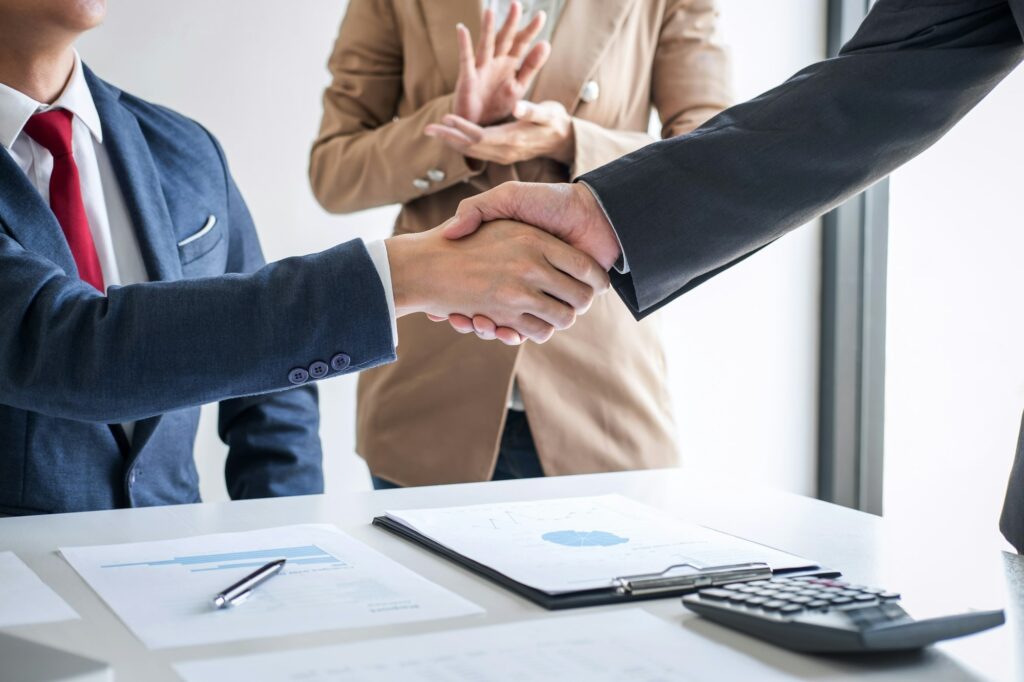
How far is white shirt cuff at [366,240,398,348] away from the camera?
1079 mm

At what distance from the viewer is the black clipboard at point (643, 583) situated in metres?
0.78

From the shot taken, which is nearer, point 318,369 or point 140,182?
point 318,369

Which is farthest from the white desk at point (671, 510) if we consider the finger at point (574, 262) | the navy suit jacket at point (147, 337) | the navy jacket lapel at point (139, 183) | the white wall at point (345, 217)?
the white wall at point (345, 217)

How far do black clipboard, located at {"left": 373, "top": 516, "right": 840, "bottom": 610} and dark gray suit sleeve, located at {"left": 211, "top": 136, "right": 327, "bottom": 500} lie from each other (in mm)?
708

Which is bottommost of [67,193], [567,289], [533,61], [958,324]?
[958,324]

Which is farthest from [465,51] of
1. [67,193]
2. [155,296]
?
[155,296]

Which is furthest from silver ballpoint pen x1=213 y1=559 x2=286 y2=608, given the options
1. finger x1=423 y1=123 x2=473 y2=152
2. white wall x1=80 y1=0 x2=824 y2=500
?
white wall x1=80 y1=0 x2=824 y2=500

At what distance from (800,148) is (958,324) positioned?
1.74m

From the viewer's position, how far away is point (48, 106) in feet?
4.55

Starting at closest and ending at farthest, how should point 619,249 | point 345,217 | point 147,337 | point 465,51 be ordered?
point 147,337 < point 619,249 < point 465,51 < point 345,217

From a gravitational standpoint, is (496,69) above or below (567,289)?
above

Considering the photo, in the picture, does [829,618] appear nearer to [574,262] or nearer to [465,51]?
[574,262]

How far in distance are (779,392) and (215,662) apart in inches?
102

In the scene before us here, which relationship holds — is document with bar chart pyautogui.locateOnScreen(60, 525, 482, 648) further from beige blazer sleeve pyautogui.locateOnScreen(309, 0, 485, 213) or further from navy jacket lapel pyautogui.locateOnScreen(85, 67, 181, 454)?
beige blazer sleeve pyautogui.locateOnScreen(309, 0, 485, 213)
